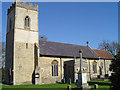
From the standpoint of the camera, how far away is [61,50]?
30156 mm

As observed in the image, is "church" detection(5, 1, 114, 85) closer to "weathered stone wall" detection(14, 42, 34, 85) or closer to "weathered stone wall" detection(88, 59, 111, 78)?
"weathered stone wall" detection(14, 42, 34, 85)

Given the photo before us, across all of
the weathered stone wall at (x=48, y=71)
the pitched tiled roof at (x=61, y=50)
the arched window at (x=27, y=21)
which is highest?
the arched window at (x=27, y=21)

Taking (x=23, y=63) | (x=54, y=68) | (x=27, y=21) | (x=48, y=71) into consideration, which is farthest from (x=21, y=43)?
(x=54, y=68)

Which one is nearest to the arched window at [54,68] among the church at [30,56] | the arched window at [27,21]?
the church at [30,56]

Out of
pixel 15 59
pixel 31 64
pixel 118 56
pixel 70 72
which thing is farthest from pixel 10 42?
pixel 118 56

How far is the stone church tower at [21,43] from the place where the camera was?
24.3 m

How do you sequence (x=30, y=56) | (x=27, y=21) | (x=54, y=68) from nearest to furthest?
(x=30, y=56) < (x=27, y=21) < (x=54, y=68)

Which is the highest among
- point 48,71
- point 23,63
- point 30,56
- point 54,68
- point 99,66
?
point 30,56

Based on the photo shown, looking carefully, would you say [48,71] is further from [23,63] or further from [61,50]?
[61,50]

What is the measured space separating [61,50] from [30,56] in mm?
7248

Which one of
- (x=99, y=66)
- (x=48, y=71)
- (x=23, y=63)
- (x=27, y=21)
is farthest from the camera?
(x=99, y=66)

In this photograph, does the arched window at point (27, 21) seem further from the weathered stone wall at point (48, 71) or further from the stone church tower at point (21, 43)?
the weathered stone wall at point (48, 71)

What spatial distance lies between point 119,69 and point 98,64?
2439 cm

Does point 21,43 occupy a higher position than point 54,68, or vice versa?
point 21,43
